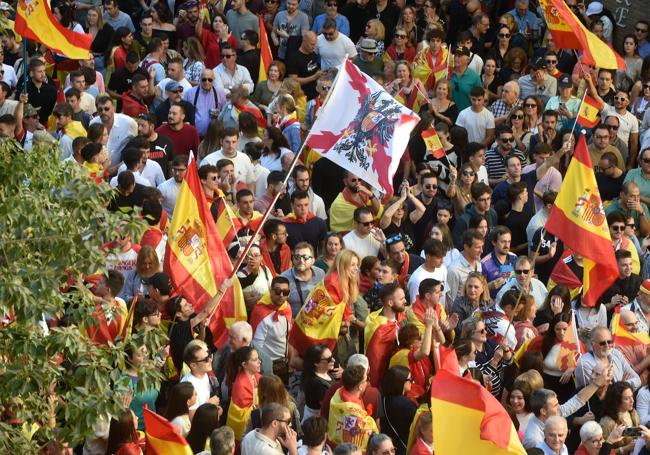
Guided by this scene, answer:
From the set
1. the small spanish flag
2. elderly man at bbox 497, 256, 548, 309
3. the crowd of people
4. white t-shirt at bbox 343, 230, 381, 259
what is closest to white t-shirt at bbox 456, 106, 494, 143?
the crowd of people

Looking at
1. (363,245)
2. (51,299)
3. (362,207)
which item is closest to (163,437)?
(51,299)

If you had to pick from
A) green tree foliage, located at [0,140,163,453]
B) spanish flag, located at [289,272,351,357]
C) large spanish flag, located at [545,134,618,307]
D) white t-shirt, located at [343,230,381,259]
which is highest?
green tree foliage, located at [0,140,163,453]

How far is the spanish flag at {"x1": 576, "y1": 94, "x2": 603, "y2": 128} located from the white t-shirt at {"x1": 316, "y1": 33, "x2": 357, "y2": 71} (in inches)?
134

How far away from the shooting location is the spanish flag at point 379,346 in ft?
51.1

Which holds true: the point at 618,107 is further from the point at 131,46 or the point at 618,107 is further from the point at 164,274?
the point at 164,274

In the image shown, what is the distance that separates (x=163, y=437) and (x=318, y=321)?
312 centimetres

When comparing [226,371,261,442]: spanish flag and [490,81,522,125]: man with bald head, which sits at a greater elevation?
[226,371,261,442]: spanish flag

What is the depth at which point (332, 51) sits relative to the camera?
76.3 feet

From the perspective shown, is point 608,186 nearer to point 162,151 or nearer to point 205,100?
point 205,100

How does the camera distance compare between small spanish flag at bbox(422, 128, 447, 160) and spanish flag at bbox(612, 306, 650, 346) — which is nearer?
spanish flag at bbox(612, 306, 650, 346)

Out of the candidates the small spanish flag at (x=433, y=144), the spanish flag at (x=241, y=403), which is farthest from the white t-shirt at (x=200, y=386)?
the small spanish flag at (x=433, y=144)

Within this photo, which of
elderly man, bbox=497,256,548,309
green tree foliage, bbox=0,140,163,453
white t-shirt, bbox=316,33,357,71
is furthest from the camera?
white t-shirt, bbox=316,33,357,71

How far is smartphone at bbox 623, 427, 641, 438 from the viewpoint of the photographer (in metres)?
14.8

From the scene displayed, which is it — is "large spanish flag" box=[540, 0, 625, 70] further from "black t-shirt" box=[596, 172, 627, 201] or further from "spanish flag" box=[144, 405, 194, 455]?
"spanish flag" box=[144, 405, 194, 455]
